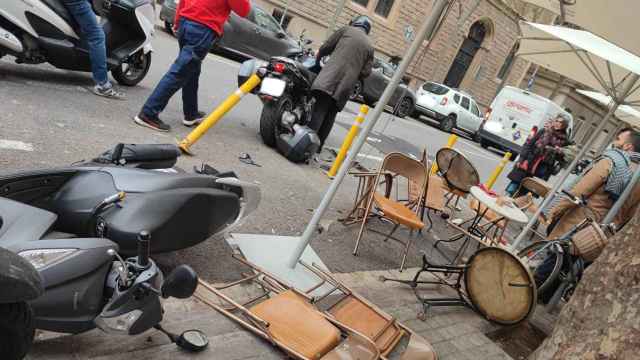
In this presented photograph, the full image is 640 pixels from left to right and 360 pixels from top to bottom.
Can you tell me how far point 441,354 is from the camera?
131 inches

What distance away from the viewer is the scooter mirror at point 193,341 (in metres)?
2.24

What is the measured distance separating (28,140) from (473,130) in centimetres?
1886

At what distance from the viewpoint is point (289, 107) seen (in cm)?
614

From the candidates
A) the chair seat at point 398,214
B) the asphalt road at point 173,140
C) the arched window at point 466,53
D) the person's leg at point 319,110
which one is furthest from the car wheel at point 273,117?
the arched window at point 466,53

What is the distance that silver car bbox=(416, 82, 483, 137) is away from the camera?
1833 centimetres

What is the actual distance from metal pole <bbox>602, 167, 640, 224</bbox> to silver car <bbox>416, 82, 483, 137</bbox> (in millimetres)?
12909

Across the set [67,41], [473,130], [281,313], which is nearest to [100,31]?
[67,41]

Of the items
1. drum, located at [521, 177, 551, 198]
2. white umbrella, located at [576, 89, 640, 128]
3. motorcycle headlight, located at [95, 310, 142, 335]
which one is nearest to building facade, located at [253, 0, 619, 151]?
white umbrella, located at [576, 89, 640, 128]

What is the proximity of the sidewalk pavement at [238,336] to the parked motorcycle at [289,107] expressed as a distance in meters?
2.28

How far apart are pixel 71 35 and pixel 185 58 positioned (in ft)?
4.10

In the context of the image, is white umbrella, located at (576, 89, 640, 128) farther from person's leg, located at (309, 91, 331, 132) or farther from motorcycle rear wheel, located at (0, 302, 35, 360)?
motorcycle rear wheel, located at (0, 302, 35, 360)

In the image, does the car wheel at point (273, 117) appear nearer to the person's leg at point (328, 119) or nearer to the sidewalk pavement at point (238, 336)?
the person's leg at point (328, 119)

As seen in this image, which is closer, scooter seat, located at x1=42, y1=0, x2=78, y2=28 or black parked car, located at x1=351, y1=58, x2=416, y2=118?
scooter seat, located at x1=42, y1=0, x2=78, y2=28

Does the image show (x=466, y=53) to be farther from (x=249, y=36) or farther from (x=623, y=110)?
→ (x=249, y=36)
